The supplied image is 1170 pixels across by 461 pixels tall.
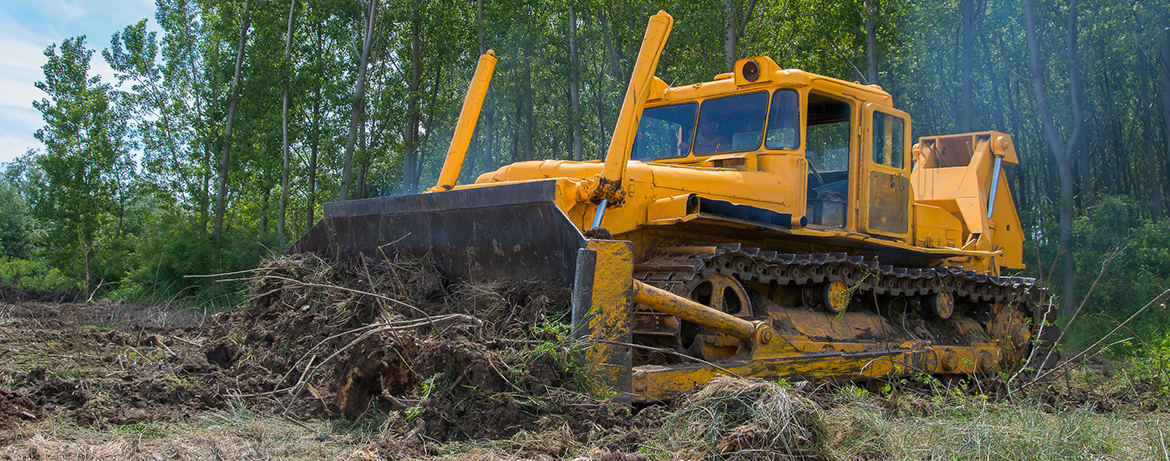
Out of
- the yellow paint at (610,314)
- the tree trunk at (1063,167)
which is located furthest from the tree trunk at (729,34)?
the yellow paint at (610,314)

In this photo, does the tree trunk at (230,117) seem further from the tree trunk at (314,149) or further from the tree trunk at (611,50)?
the tree trunk at (611,50)

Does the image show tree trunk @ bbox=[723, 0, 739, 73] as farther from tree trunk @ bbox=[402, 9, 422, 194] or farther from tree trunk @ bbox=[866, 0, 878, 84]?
tree trunk @ bbox=[402, 9, 422, 194]

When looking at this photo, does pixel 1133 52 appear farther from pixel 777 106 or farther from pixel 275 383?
pixel 275 383

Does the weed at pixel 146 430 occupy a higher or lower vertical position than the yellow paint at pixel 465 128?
lower

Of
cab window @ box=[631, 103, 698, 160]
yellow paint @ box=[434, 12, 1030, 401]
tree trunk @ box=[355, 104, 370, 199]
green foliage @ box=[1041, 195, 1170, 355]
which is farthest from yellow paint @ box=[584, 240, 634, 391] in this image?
tree trunk @ box=[355, 104, 370, 199]

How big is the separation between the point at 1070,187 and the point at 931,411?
1202cm

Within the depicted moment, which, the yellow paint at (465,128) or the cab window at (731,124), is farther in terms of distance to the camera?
the yellow paint at (465,128)

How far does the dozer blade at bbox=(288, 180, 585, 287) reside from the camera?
537 centimetres

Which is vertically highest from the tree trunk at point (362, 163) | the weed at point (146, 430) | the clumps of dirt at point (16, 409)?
the tree trunk at point (362, 163)

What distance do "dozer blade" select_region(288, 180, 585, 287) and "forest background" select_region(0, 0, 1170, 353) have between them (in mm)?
8205

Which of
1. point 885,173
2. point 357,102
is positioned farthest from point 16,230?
point 885,173

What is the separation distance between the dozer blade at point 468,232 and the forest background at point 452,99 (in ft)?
26.9

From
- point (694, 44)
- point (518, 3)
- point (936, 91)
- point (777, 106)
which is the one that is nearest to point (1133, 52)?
point (936, 91)

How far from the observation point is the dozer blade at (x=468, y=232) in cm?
537
